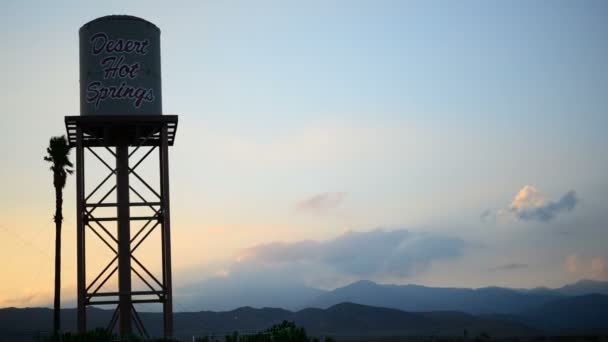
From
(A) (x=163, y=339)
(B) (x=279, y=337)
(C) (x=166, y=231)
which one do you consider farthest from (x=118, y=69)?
(B) (x=279, y=337)

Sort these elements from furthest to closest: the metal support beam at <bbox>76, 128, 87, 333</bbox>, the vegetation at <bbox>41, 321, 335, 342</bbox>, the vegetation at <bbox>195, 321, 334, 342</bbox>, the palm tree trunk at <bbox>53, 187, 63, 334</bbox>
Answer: the palm tree trunk at <bbox>53, 187, 63, 334</bbox>
the metal support beam at <bbox>76, 128, 87, 333</bbox>
the vegetation at <bbox>195, 321, 334, 342</bbox>
the vegetation at <bbox>41, 321, 335, 342</bbox>

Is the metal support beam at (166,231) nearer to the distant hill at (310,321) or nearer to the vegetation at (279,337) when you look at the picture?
the vegetation at (279,337)

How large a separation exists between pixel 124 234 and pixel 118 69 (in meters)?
7.36

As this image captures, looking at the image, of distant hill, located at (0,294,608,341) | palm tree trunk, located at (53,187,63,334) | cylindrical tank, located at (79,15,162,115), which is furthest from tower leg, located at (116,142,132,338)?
distant hill, located at (0,294,608,341)

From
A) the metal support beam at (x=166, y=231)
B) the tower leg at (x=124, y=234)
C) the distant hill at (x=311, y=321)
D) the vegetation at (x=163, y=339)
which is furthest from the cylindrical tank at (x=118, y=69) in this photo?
the distant hill at (x=311, y=321)

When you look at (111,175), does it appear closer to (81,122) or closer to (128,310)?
(81,122)

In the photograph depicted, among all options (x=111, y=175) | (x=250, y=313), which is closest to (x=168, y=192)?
(x=111, y=175)

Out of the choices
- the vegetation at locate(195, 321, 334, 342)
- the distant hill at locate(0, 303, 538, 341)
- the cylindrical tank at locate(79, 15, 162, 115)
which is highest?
the cylindrical tank at locate(79, 15, 162, 115)

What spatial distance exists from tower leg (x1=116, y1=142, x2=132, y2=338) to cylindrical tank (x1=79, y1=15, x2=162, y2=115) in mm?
2672

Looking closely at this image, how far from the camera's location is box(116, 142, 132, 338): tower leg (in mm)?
40906

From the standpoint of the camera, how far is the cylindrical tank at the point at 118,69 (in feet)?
131

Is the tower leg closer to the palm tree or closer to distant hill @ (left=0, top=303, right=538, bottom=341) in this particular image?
the palm tree

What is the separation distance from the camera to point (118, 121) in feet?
131

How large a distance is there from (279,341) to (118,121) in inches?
Result: 454
